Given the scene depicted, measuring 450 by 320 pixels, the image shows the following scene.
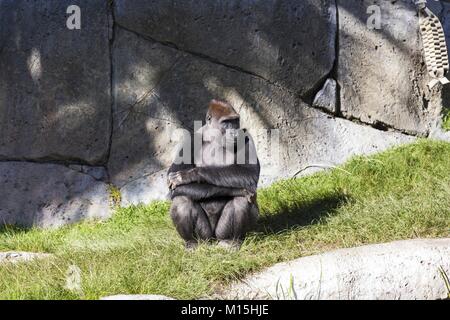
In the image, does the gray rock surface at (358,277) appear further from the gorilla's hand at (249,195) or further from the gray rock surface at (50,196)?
the gray rock surface at (50,196)

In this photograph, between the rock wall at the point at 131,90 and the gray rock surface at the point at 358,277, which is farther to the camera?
the rock wall at the point at 131,90

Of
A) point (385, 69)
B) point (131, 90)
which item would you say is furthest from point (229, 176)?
point (385, 69)

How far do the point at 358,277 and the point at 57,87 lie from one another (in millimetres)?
5120

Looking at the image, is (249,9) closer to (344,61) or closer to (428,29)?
(344,61)

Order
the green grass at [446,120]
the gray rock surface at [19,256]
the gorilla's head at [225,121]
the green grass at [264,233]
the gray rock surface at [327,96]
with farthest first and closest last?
A: the green grass at [446,120], the gray rock surface at [327,96], the gray rock surface at [19,256], the gorilla's head at [225,121], the green grass at [264,233]

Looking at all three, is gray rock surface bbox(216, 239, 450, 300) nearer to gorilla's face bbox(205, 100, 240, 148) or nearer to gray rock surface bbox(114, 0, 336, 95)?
gorilla's face bbox(205, 100, 240, 148)

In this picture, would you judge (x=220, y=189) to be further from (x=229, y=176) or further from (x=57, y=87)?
(x=57, y=87)

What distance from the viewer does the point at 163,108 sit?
955 cm

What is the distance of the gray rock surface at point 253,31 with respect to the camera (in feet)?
31.2

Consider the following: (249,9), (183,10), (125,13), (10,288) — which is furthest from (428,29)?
(10,288)

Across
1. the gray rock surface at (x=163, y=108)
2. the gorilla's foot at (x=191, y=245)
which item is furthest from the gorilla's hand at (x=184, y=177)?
the gray rock surface at (x=163, y=108)

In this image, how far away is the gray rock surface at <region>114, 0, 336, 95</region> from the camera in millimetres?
9523

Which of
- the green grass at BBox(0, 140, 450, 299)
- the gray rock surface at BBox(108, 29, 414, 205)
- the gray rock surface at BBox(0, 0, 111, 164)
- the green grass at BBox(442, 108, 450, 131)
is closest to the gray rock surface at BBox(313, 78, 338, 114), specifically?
the gray rock surface at BBox(108, 29, 414, 205)

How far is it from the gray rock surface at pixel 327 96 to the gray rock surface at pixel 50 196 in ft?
9.33
